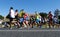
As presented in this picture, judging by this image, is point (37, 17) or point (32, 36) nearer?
point (32, 36)

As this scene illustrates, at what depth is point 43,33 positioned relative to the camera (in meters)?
7.27

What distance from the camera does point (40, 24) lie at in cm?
1923

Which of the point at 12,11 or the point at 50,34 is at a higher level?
the point at 12,11

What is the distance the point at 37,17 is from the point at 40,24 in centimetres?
75

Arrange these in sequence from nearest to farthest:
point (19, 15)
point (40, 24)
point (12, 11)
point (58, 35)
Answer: point (58, 35), point (12, 11), point (19, 15), point (40, 24)

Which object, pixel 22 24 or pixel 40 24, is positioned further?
→ pixel 40 24

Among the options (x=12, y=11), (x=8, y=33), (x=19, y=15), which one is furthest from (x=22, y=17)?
(x=8, y=33)

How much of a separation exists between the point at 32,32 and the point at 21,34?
35 cm

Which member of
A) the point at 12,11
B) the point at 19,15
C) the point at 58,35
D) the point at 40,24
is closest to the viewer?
the point at 58,35

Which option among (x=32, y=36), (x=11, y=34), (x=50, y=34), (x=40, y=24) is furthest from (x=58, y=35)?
(x=40, y=24)

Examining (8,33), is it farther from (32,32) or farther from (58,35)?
(58,35)

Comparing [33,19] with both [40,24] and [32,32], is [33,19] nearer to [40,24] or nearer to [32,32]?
[40,24]

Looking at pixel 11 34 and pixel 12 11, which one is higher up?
pixel 12 11

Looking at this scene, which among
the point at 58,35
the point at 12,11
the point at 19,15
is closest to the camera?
the point at 58,35
